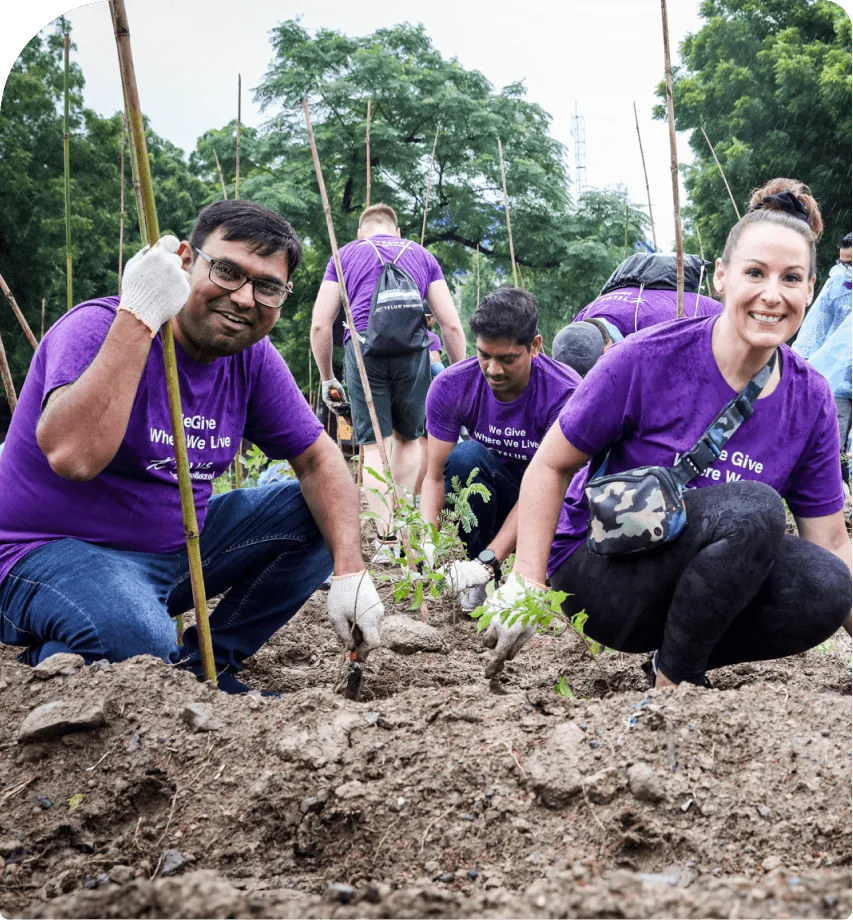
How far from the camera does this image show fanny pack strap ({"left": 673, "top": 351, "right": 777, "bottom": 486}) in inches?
86.7

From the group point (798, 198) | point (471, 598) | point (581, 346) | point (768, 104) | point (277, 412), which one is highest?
point (768, 104)

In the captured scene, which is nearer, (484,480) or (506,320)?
(506,320)

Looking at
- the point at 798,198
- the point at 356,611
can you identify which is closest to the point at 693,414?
the point at 798,198

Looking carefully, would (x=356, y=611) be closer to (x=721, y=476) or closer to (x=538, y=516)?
(x=538, y=516)

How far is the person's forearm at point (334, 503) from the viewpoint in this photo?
2625mm

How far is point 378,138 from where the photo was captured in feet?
30.1

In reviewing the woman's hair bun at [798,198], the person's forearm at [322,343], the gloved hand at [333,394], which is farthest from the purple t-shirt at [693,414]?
the gloved hand at [333,394]

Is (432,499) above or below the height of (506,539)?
above

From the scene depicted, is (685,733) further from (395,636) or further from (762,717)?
(395,636)

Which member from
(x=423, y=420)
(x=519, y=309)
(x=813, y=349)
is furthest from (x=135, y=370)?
(x=813, y=349)

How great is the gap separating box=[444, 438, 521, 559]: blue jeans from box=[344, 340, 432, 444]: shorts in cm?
106

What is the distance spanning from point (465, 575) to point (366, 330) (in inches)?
73.4

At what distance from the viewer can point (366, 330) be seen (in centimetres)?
472

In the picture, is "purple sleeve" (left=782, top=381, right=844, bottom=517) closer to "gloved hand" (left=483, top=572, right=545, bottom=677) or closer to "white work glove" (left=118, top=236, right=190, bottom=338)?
"gloved hand" (left=483, top=572, right=545, bottom=677)
